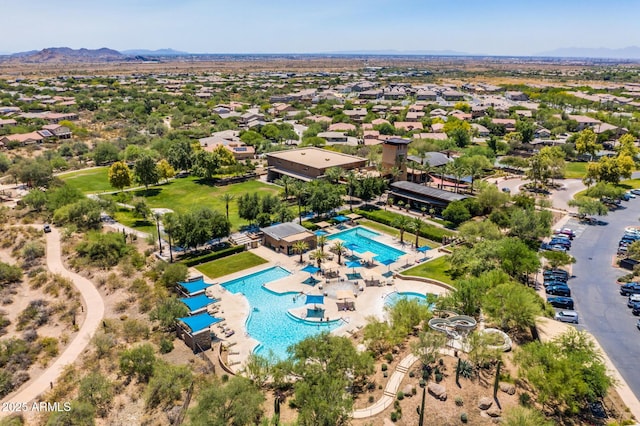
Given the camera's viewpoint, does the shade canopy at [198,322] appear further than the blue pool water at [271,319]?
No


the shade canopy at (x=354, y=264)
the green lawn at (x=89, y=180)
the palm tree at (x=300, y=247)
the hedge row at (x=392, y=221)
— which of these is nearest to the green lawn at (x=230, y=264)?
the palm tree at (x=300, y=247)

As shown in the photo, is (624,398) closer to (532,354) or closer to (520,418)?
(532,354)

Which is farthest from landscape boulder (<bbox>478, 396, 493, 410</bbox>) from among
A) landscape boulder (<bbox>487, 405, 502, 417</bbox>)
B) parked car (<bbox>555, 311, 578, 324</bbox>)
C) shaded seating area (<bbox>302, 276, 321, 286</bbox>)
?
shaded seating area (<bbox>302, 276, 321, 286</bbox>)

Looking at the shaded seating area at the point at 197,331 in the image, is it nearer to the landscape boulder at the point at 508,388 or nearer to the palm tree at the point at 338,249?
the palm tree at the point at 338,249

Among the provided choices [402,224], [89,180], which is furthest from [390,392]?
[89,180]

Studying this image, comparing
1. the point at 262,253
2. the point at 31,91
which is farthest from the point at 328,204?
the point at 31,91

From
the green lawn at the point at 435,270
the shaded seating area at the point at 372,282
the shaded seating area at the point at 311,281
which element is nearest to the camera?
the shaded seating area at the point at 372,282

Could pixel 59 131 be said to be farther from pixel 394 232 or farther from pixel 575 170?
pixel 575 170
